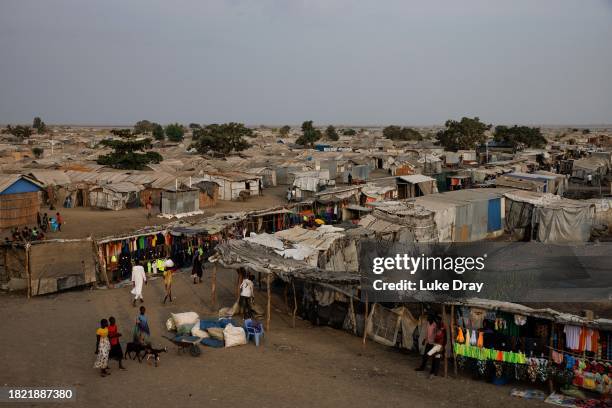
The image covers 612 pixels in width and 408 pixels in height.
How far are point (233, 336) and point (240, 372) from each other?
1348mm

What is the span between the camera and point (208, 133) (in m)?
56.6

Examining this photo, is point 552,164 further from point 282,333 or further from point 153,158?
point 282,333

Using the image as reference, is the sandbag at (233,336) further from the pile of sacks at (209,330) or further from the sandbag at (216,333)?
the sandbag at (216,333)

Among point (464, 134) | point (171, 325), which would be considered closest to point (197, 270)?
point (171, 325)

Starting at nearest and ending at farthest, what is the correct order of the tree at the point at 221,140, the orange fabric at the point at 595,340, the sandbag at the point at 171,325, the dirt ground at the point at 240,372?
the dirt ground at the point at 240,372 → the orange fabric at the point at 595,340 → the sandbag at the point at 171,325 → the tree at the point at 221,140

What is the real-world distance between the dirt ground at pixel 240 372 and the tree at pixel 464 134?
176 ft

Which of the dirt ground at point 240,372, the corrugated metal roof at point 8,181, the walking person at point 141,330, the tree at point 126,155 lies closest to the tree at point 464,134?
the tree at point 126,155

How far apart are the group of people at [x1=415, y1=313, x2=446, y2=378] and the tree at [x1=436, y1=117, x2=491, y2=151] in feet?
181

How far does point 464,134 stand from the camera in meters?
61.3

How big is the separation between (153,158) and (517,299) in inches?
1386

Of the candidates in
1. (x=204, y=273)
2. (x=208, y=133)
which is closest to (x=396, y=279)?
(x=204, y=273)

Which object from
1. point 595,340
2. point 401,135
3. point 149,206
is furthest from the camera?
point 401,135

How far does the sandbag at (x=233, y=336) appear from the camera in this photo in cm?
1049

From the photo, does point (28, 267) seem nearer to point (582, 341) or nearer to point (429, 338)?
point (429, 338)
